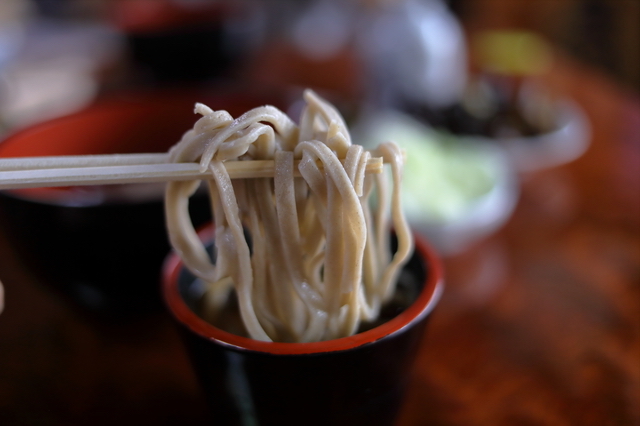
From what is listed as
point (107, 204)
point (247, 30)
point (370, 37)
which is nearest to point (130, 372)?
point (107, 204)

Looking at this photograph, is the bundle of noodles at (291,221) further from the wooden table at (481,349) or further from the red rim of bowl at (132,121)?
the red rim of bowl at (132,121)

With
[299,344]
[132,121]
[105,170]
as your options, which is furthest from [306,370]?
[132,121]

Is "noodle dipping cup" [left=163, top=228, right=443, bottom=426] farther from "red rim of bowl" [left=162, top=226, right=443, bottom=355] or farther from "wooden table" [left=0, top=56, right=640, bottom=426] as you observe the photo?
"wooden table" [left=0, top=56, right=640, bottom=426]

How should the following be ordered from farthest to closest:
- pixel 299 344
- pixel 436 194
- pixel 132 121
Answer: pixel 436 194
pixel 132 121
pixel 299 344

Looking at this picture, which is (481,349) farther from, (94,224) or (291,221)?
(94,224)

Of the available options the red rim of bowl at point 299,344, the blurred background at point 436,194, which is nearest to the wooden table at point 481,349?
the blurred background at point 436,194

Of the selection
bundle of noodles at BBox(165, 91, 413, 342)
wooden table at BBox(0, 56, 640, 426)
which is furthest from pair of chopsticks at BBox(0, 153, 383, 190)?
wooden table at BBox(0, 56, 640, 426)

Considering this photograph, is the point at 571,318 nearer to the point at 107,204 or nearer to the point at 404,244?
the point at 404,244
